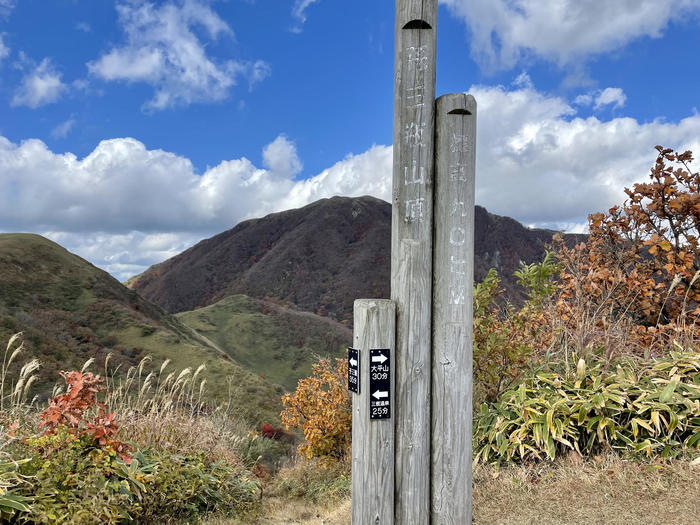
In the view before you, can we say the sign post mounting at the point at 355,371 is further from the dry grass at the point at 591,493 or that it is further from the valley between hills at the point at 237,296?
the valley between hills at the point at 237,296

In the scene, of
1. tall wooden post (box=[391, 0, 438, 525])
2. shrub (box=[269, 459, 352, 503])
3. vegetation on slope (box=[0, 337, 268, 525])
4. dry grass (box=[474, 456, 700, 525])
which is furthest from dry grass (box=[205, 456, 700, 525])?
shrub (box=[269, 459, 352, 503])

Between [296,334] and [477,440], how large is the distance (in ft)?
115

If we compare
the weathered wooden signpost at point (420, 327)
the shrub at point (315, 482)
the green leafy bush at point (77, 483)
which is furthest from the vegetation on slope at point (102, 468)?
the weathered wooden signpost at point (420, 327)

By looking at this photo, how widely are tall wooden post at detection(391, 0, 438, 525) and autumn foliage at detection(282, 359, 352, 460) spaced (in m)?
4.54

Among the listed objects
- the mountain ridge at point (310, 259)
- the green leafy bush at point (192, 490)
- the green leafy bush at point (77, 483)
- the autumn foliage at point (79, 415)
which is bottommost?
the green leafy bush at point (192, 490)

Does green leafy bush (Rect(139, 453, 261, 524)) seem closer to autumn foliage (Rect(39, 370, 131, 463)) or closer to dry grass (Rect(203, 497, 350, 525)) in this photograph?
dry grass (Rect(203, 497, 350, 525))

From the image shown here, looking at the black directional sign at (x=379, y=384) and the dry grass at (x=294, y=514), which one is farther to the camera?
the dry grass at (x=294, y=514)

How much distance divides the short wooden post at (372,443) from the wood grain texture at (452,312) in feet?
1.01

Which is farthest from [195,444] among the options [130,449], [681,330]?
[681,330]

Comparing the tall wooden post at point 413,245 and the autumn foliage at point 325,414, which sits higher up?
the tall wooden post at point 413,245

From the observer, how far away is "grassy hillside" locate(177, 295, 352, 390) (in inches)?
1325

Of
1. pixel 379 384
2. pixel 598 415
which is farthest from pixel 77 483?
pixel 598 415

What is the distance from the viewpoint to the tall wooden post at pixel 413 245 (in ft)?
9.77

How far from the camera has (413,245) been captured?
304 cm
